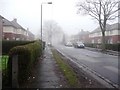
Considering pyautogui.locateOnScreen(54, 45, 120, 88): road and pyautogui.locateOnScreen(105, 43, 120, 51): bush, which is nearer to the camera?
pyautogui.locateOnScreen(54, 45, 120, 88): road

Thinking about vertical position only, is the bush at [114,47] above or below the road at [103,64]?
above

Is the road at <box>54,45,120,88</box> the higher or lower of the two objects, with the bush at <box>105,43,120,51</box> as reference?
lower

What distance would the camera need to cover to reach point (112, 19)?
46844 mm

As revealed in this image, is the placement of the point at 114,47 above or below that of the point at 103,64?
above

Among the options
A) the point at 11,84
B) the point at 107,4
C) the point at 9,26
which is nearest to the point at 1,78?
the point at 11,84

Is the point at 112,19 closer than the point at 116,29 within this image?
Yes

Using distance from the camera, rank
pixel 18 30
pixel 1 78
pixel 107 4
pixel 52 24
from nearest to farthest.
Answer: pixel 1 78
pixel 107 4
pixel 18 30
pixel 52 24

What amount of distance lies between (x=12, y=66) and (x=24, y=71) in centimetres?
78

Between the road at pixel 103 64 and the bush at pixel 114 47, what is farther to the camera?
the bush at pixel 114 47

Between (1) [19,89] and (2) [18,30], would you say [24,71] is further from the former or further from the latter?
(2) [18,30]

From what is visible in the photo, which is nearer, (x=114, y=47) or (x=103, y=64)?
(x=103, y=64)

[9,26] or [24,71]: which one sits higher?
[9,26]

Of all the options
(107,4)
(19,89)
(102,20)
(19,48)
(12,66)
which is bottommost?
(19,89)

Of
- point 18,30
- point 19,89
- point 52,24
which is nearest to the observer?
point 19,89
